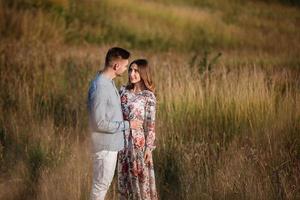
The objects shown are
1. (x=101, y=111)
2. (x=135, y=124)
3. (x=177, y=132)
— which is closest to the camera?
(x=101, y=111)

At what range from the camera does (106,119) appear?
18.2 feet

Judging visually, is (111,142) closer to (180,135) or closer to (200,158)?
(200,158)

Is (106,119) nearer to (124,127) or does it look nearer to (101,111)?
(101,111)

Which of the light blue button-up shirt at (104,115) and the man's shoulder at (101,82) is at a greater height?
the man's shoulder at (101,82)

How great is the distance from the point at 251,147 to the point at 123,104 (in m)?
1.54

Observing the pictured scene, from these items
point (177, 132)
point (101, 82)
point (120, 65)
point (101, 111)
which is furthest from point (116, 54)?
point (177, 132)

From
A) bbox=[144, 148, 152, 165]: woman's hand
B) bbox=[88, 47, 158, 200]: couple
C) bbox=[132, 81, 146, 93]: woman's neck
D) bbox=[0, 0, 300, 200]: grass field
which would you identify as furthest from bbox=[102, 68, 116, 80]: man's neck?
→ bbox=[0, 0, 300, 200]: grass field

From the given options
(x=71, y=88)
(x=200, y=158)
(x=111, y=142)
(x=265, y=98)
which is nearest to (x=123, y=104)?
(x=111, y=142)

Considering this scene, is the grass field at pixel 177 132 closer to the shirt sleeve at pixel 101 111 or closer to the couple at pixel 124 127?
the couple at pixel 124 127

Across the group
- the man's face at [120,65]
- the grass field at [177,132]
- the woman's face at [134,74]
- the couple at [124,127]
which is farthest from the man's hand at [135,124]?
the grass field at [177,132]

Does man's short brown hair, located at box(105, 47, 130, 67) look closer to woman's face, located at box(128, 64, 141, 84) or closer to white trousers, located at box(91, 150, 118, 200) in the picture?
woman's face, located at box(128, 64, 141, 84)

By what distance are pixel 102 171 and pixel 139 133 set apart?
1.95 feet

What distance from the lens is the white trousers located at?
5.61 metres

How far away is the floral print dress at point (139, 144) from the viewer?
6062 mm
